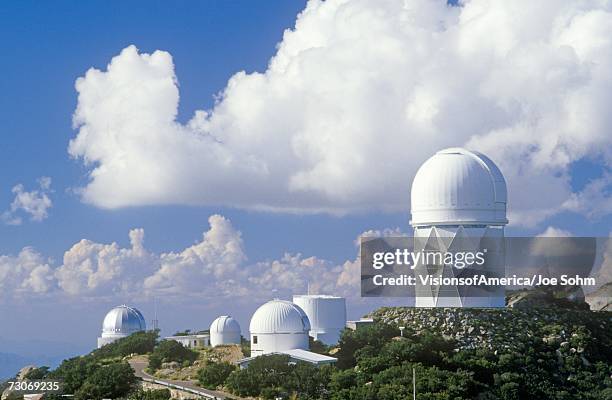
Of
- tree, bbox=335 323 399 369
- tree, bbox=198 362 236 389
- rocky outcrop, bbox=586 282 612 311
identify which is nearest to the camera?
tree, bbox=198 362 236 389

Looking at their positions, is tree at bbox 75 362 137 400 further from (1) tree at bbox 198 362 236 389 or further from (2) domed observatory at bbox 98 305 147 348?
(2) domed observatory at bbox 98 305 147 348

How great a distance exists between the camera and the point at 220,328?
7944cm

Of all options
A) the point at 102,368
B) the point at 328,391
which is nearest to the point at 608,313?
the point at 328,391

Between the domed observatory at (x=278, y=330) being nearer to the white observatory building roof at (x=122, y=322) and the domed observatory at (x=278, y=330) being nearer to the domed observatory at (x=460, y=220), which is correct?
the domed observatory at (x=460, y=220)

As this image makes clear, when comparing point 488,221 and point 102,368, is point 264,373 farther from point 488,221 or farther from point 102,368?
point 488,221

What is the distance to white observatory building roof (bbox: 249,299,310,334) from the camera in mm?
69438

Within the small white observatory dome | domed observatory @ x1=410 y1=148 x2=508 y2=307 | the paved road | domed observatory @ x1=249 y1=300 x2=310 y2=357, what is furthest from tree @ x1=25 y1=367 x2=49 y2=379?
domed observatory @ x1=410 y1=148 x2=508 y2=307

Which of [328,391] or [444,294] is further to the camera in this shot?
[444,294]

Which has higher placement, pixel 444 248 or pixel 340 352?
pixel 444 248

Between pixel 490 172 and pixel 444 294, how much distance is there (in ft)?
Result: 34.2

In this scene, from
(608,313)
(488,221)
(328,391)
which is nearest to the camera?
(328,391)

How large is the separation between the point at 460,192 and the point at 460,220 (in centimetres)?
220

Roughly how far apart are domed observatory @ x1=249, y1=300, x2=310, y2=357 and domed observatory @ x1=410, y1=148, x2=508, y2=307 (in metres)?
10.8

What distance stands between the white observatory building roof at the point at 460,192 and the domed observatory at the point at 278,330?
1280cm
